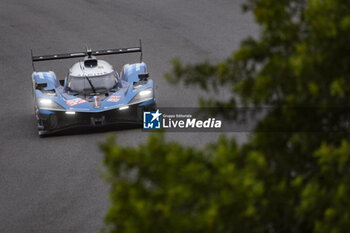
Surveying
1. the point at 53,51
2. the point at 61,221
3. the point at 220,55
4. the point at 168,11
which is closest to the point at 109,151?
the point at 61,221

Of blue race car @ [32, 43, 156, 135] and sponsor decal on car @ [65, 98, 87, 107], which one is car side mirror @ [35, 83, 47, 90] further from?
sponsor decal on car @ [65, 98, 87, 107]

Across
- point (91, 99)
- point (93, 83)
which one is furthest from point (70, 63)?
point (91, 99)

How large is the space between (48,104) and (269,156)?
430 inches

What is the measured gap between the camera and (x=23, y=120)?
18.0 m

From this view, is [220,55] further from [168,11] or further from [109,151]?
[109,151]

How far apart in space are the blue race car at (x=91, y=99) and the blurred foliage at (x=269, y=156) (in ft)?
32.4

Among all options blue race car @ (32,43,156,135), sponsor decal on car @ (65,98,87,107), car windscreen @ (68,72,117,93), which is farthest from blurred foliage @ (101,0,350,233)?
car windscreen @ (68,72,117,93)

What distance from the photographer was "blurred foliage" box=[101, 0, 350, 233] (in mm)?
4555

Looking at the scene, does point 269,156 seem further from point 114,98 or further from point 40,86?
point 40,86

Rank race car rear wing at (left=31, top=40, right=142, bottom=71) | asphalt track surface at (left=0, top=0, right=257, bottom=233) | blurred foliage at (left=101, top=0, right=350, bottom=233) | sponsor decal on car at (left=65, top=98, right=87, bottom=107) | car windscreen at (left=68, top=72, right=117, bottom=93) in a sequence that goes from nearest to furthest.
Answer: blurred foliage at (left=101, top=0, right=350, bottom=233) < asphalt track surface at (left=0, top=0, right=257, bottom=233) < sponsor decal on car at (left=65, top=98, right=87, bottom=107) < car windscreen at (left=68, top=72, right=117, bottom=93) < race car rear wing at (left=31, top=40, right=142, bottom=71)

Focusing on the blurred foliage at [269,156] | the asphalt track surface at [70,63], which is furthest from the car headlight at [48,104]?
the blurred foliage at [269,156]

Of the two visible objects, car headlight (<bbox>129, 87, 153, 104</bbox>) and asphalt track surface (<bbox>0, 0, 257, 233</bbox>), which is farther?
car headlight (<bbox>129, 87, 153, 104</bbox>)

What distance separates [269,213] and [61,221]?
7.28 metres

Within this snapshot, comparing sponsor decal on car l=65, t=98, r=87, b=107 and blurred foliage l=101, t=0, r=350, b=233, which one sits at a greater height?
blurred foliage l=101, t=0, r=350, b=233
